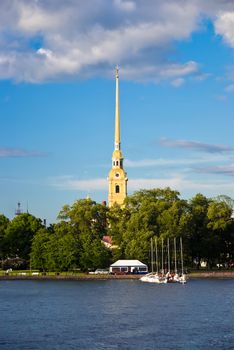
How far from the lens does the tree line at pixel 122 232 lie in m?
139

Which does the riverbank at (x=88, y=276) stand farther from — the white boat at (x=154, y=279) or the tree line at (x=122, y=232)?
the white boat at (x=154, y=279)

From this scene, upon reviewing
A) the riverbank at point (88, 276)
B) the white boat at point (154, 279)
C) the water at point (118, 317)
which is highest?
the riverbank at point (88, 276)

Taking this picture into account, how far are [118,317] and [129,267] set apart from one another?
219ft

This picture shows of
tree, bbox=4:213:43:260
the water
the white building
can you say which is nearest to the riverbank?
the white building

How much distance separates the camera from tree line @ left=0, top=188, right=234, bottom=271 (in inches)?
5477

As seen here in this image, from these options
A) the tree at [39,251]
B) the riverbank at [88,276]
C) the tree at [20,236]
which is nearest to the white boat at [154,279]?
the riverbank at [88,276]

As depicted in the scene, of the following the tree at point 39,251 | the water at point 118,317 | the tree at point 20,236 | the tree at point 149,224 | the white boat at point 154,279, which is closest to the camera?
the water at point 118,317

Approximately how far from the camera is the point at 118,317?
71938mm

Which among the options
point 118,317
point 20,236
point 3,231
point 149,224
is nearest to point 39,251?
point 20,236

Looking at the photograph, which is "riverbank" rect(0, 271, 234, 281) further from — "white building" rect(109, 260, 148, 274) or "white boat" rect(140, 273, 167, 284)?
"white boat" rect(140, 273, 167, 284)

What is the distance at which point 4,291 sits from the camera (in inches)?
4417

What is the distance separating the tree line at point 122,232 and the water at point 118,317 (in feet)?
78.8

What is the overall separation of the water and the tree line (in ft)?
78.8

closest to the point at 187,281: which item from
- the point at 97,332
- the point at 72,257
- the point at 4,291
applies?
the point at 72,257
